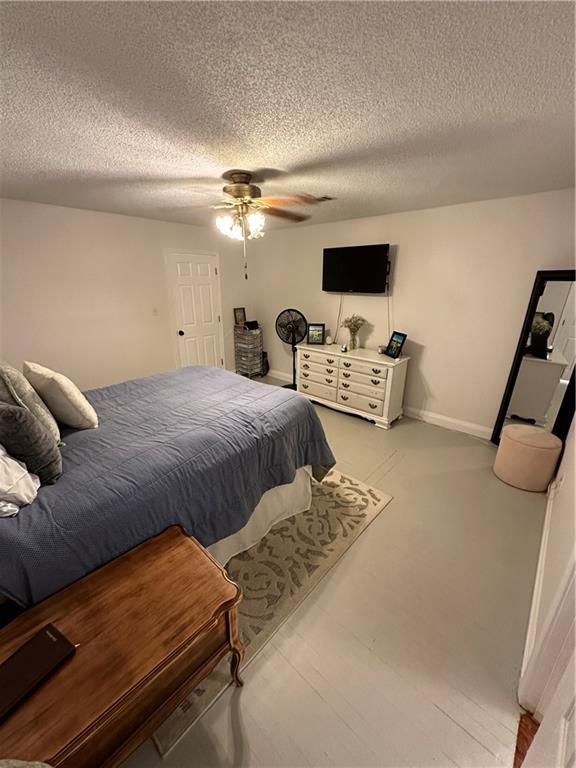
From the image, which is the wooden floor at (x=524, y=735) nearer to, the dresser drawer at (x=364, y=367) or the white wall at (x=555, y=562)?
the white wall at (x=555, y=562)

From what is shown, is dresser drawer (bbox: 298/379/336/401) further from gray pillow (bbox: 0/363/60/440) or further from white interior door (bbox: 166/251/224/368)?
gray pillow (bbox: 0/363/60/440)

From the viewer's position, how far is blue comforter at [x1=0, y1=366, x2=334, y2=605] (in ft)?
3.48

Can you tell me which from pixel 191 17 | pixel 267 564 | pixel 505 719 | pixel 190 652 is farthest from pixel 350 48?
pixel 505 719

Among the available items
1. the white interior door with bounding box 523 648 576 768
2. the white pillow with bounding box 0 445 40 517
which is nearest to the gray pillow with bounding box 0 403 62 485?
the white pillow with bounding box 0 445 40 517

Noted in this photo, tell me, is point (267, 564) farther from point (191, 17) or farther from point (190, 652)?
point (191, 17)

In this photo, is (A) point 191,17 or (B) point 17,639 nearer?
(A) point 191,17

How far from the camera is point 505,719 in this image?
1162 mm

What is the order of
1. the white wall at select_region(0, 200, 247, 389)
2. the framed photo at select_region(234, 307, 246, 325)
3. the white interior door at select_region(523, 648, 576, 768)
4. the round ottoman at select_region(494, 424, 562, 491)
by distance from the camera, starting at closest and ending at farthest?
the white interior door at select_region(523, 648, 576, 768) → the round ottoman at select_region(494, 424, 562, 491) → the white wall at select_region(0, 200, 247, 389) → the framed photo at select_region(234, 307, 246, 325)

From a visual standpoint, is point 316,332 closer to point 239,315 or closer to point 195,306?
point 239,315

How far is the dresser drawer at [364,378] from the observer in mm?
3209

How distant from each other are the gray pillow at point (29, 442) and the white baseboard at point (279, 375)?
3.63 m

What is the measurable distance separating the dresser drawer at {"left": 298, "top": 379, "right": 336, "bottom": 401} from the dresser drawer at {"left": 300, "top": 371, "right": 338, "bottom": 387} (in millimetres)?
39

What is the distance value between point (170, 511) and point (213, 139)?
5.89 feet

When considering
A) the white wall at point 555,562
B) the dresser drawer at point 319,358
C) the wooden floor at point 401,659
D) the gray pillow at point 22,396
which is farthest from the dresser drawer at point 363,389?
the gray pillow at point 22,396
